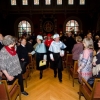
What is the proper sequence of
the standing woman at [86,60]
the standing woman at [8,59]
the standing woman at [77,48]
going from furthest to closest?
the standing woman at [77,48] → the standing woman at [86,60] → the standing woman at [8,59]

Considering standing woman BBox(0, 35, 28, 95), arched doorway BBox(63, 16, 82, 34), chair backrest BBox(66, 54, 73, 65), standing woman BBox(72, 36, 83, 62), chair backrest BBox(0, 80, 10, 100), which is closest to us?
chair backrest BBox(0, 80, 10, 100)

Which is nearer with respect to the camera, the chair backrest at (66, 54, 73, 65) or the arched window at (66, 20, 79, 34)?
the chair backrest at (66, 54, 73, 65)

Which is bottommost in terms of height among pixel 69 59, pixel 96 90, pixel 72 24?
pixel 96 90

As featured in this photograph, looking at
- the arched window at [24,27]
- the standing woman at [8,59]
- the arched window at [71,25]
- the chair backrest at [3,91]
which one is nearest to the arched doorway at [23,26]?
the arched window at [24,27]

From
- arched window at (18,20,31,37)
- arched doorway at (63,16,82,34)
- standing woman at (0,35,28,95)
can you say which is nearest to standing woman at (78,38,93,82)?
standing woman at (0,35,28,95)

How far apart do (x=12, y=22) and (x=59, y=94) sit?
1322 centimetres

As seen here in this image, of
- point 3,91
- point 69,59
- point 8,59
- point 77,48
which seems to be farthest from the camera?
point 69,59

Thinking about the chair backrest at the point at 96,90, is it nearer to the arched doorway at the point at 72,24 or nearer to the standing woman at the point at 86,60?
the standing woman at the point at 86,60

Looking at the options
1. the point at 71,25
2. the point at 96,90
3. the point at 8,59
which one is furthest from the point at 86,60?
the point at 71,25

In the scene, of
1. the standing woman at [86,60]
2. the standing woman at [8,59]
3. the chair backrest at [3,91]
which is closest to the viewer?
the chair backrest at [3,91]

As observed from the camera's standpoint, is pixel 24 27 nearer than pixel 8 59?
No

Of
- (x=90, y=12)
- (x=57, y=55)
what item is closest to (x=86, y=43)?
(x=57, y=55)

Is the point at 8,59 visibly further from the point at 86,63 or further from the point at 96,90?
the point at 96,90

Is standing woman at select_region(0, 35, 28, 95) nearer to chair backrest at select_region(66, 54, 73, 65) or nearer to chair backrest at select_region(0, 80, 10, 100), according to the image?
chair backrest at select_region(0, 80, 10, 100)
